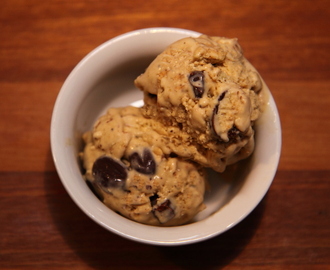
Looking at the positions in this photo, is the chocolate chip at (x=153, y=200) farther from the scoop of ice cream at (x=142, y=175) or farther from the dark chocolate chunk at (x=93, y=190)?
the dark chocolate chunk at (x=93, y=190)

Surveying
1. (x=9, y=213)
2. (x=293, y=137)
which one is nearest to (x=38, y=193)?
(x=9, y=213)

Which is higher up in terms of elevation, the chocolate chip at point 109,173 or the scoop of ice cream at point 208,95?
the scoop of ice cream at point 208,95

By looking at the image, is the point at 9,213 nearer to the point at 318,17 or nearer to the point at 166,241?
the point at 166,241

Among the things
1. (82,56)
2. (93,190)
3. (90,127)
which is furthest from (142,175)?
(82,56)

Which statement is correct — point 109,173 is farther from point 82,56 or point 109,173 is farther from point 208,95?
point 82,56

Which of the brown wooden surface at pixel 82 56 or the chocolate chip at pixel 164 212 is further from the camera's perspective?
the brown wooden surface at pixel 82 56

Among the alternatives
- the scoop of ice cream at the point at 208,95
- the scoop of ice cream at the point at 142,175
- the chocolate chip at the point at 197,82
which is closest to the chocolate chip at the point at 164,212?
the scoop of ice cream at the point at 142,175

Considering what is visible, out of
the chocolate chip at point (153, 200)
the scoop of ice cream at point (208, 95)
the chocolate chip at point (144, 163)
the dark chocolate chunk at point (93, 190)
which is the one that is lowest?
the dark chocolate chunk at point (93, 190)

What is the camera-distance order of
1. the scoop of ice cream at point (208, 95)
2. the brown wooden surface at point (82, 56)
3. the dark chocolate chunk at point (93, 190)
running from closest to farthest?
the scoop of ice cream at point (208, 95)
the dark chocolate chunk at point (93, 190)
the brown wooden surface at point (82, 56)
